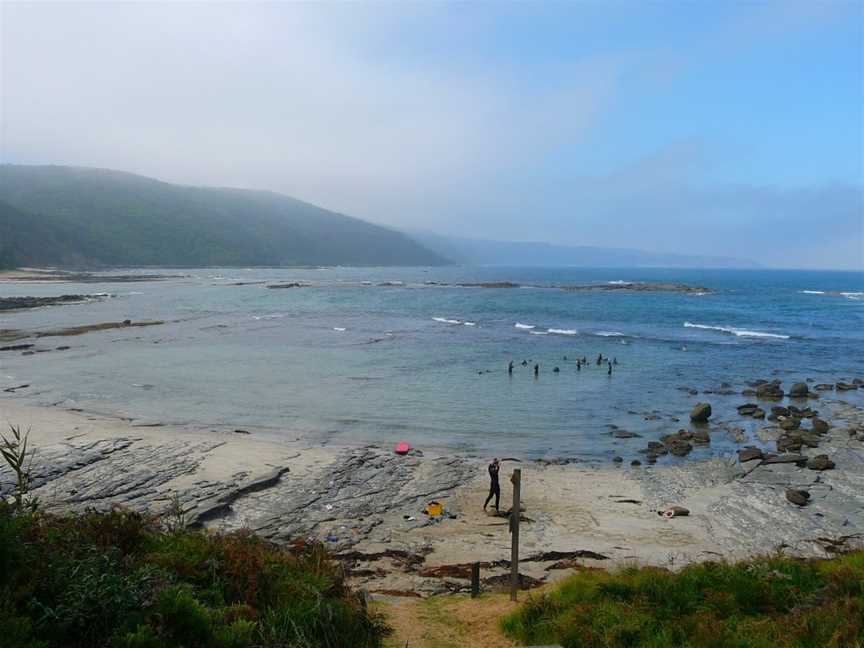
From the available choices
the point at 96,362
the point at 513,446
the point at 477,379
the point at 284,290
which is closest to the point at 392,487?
the point at 513,446

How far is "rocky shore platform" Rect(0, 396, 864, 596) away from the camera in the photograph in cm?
1348

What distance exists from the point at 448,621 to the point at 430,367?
2893cm

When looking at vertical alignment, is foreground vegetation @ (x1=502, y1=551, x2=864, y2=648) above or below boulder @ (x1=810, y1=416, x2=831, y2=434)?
above

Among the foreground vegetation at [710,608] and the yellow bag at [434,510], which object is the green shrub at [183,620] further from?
the yellow bag at [434,510]

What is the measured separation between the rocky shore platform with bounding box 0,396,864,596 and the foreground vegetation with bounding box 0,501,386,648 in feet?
9.35

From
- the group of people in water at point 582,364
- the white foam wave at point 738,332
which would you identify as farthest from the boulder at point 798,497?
the white foam wave at point 738,332

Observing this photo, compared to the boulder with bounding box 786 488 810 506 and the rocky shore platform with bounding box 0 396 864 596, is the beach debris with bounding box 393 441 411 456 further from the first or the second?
the boulder with bounding box 786 488 810 506

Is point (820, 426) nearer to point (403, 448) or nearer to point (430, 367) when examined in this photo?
point (403, 448)

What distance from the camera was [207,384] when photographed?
107 ft

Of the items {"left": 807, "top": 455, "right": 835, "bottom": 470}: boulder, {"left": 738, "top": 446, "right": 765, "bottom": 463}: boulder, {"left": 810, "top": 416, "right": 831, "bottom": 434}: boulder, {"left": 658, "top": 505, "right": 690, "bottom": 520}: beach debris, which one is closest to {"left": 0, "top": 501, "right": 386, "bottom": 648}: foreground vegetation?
{"left": 658, "top": 505, "right": 690, "bottom": 520}: beach debris

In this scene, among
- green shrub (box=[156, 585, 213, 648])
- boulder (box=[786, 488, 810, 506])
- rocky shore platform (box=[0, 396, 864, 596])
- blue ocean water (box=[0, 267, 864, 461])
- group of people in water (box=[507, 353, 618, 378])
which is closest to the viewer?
green shrub (box=[156, 585, 213, 648])

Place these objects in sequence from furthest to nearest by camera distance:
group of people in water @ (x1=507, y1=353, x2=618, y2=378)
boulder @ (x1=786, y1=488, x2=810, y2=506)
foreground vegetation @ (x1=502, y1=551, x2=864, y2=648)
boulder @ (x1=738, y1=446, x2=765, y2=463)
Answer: group of people in water @ (x1=507, y1=353, x2=618, y2=378), boulder @ (x1=738, y1=446, x2=765, y2=463), boulder @ (x1=786, y1=488, x2=810, y2=506), foreground vegetation @ (x1=502, y1=551, x2=864, y2=648)

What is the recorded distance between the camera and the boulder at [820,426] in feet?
81.1

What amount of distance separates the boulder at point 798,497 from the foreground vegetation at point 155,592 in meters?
14.1
